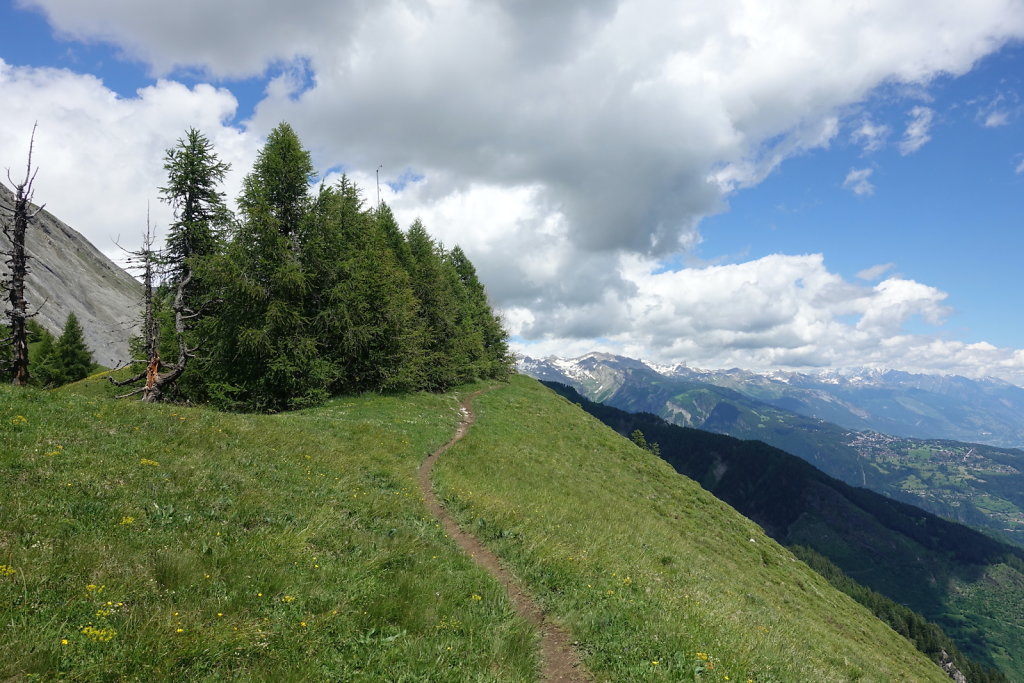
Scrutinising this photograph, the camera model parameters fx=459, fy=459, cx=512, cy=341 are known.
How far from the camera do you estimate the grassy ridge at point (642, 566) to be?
30.5 feet

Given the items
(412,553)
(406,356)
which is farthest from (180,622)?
(406,356)

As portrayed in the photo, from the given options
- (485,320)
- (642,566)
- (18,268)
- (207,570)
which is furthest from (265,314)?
(485,320)

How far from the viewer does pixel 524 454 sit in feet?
91.1

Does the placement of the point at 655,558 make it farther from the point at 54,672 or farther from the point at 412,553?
the point at 54,672

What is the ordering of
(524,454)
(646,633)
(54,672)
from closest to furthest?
(54,672) < (646,633) < (524,454)

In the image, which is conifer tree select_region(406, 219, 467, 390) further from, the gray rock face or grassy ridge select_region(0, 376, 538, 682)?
the gray rock face

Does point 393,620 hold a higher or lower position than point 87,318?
lower

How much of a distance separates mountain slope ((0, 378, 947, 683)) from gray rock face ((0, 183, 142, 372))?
11032 cm

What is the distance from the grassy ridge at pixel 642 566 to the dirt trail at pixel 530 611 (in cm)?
33

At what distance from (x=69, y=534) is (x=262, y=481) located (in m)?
5.33

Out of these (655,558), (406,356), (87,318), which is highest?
(87,318)

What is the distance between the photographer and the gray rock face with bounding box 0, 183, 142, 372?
116562 millimetres

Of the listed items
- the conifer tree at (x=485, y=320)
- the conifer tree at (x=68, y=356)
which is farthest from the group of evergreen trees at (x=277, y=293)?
the conifer tree at (x=68, y=356)

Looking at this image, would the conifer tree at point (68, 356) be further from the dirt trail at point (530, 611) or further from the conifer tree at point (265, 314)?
the dirt trail at point (530, 611)
